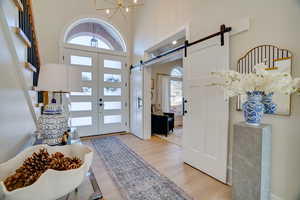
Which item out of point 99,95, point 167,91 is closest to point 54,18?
point 99,95

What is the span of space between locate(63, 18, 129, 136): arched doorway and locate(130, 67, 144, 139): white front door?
0.29 m

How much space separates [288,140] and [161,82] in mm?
4466

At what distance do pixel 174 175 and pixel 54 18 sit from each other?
15.0 ft

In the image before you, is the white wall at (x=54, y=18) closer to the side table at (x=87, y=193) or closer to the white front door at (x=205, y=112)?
the white front door at (x=205, y=112)

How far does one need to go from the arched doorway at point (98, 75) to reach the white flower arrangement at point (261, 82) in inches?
135

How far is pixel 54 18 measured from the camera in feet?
11.8

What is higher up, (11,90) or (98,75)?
(98,75)

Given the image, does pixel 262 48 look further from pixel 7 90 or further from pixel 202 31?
pixel 7 90

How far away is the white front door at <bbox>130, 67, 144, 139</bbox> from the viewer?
13.0 feet

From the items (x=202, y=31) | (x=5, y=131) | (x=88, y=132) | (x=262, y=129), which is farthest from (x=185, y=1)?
(x=88, y=132)

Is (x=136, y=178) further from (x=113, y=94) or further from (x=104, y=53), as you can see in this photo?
(x=104, y=53)

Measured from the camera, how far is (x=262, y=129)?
4.34 feet

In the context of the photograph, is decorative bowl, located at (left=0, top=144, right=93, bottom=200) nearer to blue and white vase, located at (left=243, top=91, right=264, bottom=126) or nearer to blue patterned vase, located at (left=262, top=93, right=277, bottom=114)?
blue and white vase, located at (left=243, top=91, right=264, bottom=126)

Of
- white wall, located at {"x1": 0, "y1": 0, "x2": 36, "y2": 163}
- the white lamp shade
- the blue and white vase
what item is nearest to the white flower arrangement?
the blue and white vase
